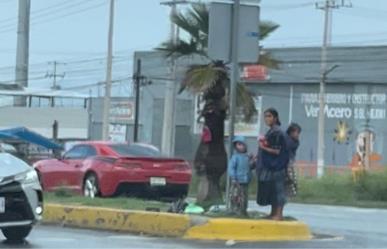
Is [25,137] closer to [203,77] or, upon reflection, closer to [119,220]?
[203,77]

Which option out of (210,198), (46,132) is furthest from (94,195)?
(46,132)

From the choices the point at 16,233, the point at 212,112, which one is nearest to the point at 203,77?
the point at 212,112

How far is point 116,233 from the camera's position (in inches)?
546

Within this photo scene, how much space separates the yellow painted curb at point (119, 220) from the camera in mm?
13367

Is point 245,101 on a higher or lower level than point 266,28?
lower

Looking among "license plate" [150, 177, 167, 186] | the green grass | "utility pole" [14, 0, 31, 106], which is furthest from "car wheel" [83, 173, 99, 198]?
"utility pole" [14, 0, 31, 106]

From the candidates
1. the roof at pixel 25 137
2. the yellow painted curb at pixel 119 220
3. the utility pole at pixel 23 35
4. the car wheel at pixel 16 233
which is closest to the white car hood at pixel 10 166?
the car wheel at pixel 16 233

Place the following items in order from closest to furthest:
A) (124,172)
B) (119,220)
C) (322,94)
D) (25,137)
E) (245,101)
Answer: (119,220), (245,101), (124,172), (25,137), (322,94)

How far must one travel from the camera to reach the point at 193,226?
43.3 feet

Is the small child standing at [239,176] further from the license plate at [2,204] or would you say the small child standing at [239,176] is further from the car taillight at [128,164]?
the car taillight at [128,164]

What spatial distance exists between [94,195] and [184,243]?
22.9 feet

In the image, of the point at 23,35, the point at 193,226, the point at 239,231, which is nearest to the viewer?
the point at 239,231

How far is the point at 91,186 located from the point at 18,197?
7.93 m

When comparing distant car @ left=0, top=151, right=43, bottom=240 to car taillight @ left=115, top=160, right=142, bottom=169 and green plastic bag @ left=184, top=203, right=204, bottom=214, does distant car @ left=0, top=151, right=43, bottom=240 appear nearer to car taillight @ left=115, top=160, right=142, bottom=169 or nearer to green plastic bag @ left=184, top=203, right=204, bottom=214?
green plastic bag @ left=184, top=203, right=204, bottom=214
